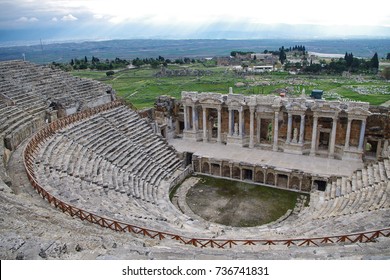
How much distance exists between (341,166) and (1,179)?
23.1 metres

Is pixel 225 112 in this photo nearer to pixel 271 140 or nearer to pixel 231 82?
pixel 271 140

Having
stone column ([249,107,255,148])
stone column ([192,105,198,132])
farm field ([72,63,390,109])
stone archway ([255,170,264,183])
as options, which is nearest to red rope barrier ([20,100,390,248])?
stone archway ([255,170,264,183])

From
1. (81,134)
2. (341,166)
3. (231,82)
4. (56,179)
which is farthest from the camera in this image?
(231,82)

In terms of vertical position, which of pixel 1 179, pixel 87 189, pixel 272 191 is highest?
pixel 1 179

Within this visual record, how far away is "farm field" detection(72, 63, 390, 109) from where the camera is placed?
65750mm

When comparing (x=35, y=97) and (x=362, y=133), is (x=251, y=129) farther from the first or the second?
(x=35, y=97)

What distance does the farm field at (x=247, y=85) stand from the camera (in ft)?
216

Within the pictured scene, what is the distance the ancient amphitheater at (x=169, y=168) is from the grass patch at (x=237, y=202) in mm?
970

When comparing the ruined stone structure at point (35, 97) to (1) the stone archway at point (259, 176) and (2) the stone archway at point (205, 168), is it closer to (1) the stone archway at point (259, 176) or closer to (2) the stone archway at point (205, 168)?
(2) the stone archway at point (205, 168)

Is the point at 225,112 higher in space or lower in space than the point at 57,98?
lower

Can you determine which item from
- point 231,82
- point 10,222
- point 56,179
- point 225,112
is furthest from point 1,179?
point 231,82

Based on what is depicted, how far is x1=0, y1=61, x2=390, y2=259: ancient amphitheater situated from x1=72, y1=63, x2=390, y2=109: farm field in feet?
87.2

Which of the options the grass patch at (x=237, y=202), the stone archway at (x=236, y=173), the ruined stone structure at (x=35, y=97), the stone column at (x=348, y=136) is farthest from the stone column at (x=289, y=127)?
the ruined stone structure at (x=35, y=97)

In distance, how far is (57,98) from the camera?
94.4 feet
